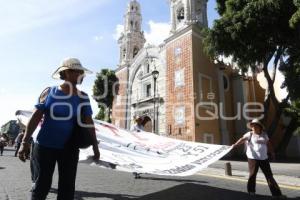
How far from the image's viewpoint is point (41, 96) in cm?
334

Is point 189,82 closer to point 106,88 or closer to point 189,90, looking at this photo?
point 189,90

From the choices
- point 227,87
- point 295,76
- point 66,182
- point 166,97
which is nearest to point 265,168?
point 66,182

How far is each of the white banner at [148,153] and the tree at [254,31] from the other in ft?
43.5

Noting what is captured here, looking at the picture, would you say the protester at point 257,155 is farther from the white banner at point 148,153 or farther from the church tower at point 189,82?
the church tower at point 189,82

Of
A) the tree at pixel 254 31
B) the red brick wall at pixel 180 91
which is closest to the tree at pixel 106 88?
the red brick wall at pixel 180 91

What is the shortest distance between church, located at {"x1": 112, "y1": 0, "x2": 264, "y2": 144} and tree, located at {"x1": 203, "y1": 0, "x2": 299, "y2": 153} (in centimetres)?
534

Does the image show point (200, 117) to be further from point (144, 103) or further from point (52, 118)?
point (52, 118)

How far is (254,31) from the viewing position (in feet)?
59.8

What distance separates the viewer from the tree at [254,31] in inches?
691

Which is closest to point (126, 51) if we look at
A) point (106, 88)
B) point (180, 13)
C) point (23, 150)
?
point (106, 88)

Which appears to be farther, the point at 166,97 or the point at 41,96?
the point at 166,97

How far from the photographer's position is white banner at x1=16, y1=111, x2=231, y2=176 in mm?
4902

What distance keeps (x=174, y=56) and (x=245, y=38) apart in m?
9.46

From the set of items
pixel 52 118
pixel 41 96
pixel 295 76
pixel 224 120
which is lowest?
pixel 52 118
